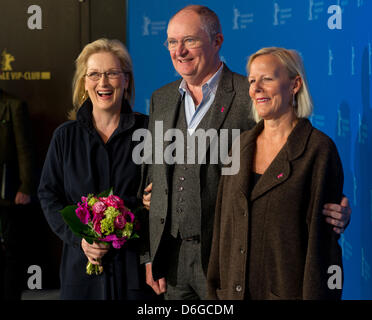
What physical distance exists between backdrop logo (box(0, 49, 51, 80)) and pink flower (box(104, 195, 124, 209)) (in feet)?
4.00

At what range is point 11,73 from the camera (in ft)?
12.6

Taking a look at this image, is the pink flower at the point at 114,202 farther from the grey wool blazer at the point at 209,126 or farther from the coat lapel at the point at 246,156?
the coat lapel at the point at 246,156

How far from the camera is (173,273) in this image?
10.3ft

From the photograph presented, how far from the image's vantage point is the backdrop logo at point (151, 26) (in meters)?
3.65

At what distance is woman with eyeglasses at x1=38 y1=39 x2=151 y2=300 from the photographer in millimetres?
3301

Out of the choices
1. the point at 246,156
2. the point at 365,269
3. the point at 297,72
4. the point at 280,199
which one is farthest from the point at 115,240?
the point at 365,269

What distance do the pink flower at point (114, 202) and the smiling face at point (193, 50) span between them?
78 centimetres

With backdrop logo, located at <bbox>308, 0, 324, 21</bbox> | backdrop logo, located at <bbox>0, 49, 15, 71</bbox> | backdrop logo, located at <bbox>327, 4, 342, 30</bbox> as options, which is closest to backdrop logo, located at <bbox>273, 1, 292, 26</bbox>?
backdrop logo, located at <bbox>308, 0, 324, 21</bbox>

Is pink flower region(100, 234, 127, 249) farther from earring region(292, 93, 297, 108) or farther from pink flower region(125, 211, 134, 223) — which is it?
earring region(292, 93, 297, 108)

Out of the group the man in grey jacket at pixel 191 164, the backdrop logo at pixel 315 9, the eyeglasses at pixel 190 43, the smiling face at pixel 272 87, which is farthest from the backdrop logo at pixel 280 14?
the smiling face at pixel 272 87

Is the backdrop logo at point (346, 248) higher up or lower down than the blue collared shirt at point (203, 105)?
lower down

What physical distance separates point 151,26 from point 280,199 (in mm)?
1609

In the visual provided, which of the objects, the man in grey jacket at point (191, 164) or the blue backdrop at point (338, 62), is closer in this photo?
the man in grey jacket at point (191, 164)

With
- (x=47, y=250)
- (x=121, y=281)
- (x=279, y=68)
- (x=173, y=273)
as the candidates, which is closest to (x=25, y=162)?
(x=47, y=250)
